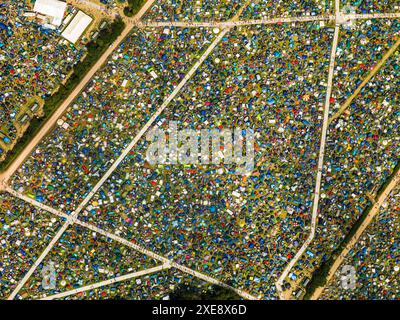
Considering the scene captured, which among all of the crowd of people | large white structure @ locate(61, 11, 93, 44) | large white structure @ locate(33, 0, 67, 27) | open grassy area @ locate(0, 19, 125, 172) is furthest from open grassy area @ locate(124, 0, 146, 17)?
the crowd of people

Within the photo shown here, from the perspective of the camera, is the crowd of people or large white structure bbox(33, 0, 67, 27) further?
the crowd of people

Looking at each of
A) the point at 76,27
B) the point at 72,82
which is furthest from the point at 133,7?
the point at 72,82

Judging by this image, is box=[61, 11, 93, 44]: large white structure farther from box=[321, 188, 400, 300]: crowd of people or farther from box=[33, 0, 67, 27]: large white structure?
box=[321, 188, 400, 300]: crowd of people

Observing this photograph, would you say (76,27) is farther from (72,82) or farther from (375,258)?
(375,258)

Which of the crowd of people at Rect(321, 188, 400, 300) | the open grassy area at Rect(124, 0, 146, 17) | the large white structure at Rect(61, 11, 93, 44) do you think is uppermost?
the open grassy area at Rect(124, 0, 146, 17)

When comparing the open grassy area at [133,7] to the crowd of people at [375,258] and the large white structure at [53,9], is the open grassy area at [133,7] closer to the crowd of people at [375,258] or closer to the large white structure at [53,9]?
the large white structure at [53,9]

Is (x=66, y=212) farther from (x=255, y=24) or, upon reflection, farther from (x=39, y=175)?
(x=255, y=24)

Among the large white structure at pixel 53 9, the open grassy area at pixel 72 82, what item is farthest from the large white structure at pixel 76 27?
the open grassy area at pixel 72 82
